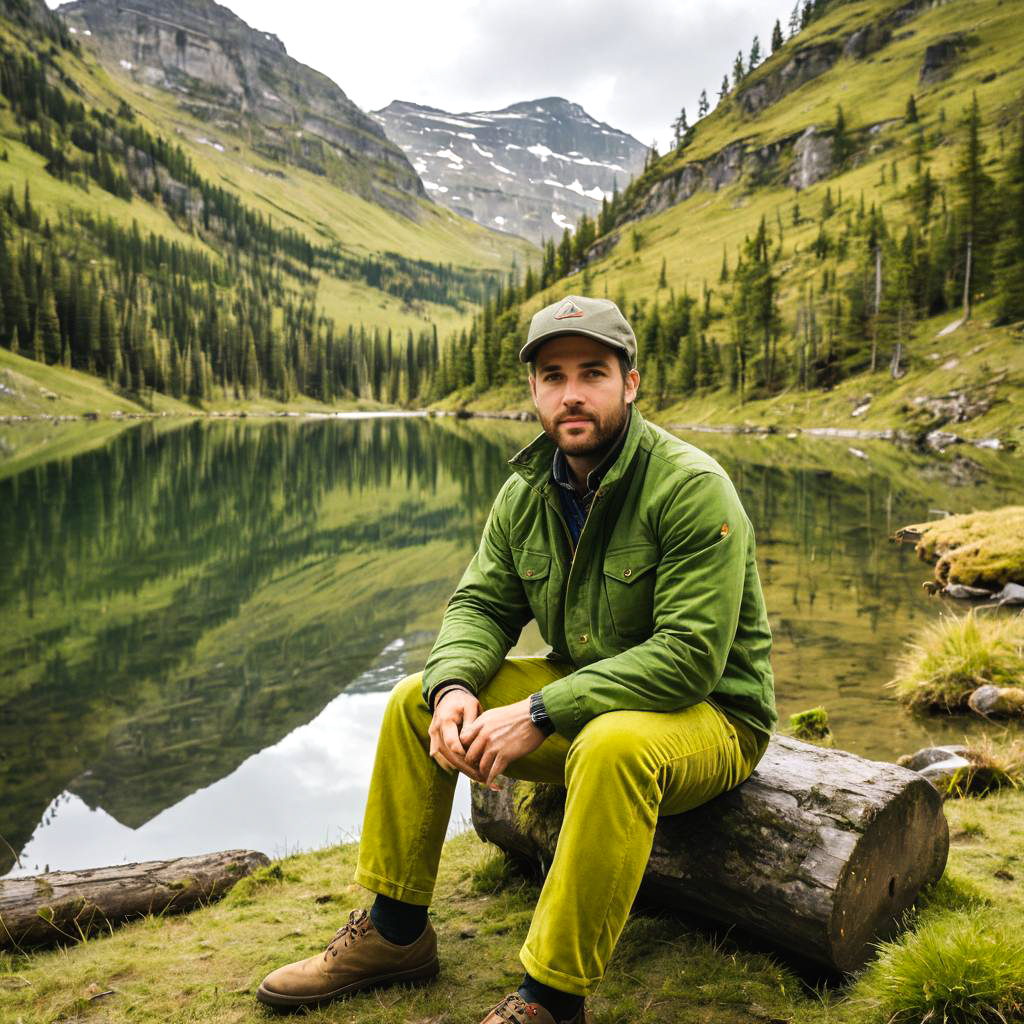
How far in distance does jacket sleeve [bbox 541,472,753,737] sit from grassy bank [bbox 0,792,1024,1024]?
154cm

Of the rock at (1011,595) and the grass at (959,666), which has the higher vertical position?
the rock at (1011,595)

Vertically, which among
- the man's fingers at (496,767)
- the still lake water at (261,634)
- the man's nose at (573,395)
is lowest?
the still lake water at (261,634)

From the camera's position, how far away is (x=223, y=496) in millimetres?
34062

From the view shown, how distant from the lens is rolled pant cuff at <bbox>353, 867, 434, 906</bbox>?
4102mm

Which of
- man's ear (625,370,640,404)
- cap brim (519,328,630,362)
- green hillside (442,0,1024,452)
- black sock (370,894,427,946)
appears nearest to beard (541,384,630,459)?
man's ear (625,370,640,404)

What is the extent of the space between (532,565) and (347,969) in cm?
243

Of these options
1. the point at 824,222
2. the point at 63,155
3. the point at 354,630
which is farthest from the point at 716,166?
the point at 354,630

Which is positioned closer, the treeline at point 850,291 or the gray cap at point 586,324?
the gray cap at point 586,324

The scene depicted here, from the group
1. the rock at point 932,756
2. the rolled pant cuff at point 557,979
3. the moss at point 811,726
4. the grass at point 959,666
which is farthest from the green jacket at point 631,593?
the grass at point 959,666

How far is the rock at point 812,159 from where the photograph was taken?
146750 millimetres

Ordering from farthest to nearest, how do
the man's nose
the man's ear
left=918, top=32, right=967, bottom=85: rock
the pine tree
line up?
left=918, top=32, right=967, bottom=85: rock, the pine tree, the man's ear, the man's nose

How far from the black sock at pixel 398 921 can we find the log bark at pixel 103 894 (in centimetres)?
261

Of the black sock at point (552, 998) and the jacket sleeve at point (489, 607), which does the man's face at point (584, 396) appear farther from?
the black sock at point (552, 998)

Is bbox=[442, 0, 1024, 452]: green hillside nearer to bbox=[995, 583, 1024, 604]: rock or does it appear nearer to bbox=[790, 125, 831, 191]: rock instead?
bbox=[790, 125, 831, 191]: rock
